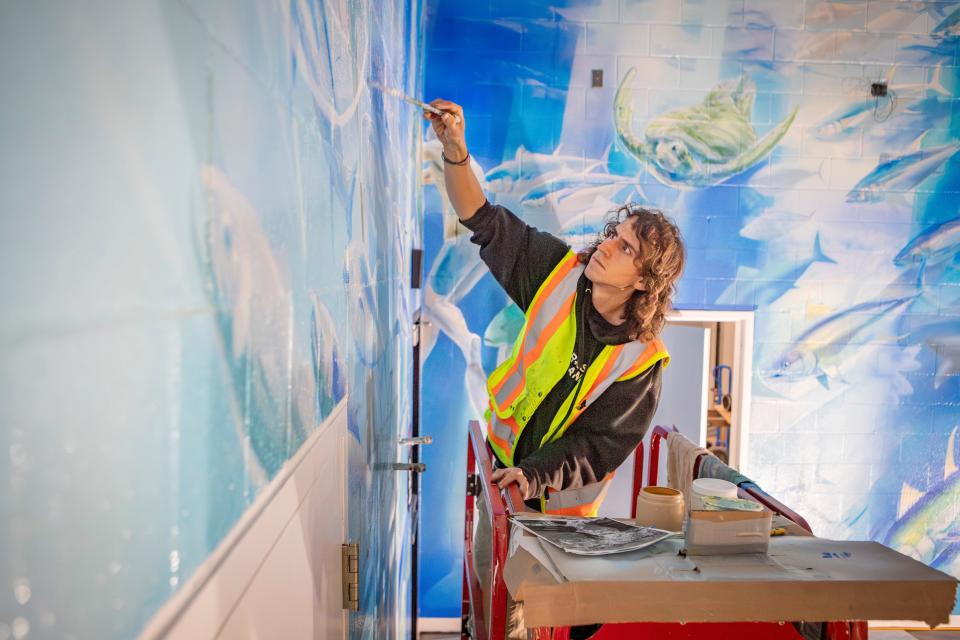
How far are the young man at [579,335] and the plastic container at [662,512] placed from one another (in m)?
0.43

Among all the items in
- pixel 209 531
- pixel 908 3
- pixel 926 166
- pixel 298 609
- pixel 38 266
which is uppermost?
pixel 908 3

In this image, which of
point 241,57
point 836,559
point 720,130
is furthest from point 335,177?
point 720,130

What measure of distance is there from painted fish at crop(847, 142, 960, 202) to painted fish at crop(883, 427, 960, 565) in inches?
47.7

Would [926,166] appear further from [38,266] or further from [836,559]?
[38,266]

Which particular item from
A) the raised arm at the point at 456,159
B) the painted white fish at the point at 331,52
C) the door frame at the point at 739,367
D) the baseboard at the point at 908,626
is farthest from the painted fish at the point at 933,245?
the painted white fish at the point at 331,52

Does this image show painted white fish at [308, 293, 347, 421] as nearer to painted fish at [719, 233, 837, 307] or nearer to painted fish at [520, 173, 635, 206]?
painted fish at [520, 173, 635, 206]

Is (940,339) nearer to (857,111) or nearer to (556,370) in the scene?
(857,111)

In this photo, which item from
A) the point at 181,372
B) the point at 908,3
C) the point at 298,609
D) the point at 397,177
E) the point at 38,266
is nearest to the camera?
the point at 38,266

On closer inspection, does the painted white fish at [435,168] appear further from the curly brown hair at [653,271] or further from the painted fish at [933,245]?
the painted fish at [933,245]

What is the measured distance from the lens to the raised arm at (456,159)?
1715 millimetres

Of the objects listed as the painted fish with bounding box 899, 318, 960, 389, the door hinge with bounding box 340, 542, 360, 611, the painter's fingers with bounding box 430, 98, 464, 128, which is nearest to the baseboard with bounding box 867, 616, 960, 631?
the painted fish with bounding box 899, 318, 960, 389

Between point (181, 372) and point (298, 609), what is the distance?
14.5 inches

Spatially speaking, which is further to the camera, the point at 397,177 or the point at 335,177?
the point at 397,177

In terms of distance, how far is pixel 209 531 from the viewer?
1.30ft
